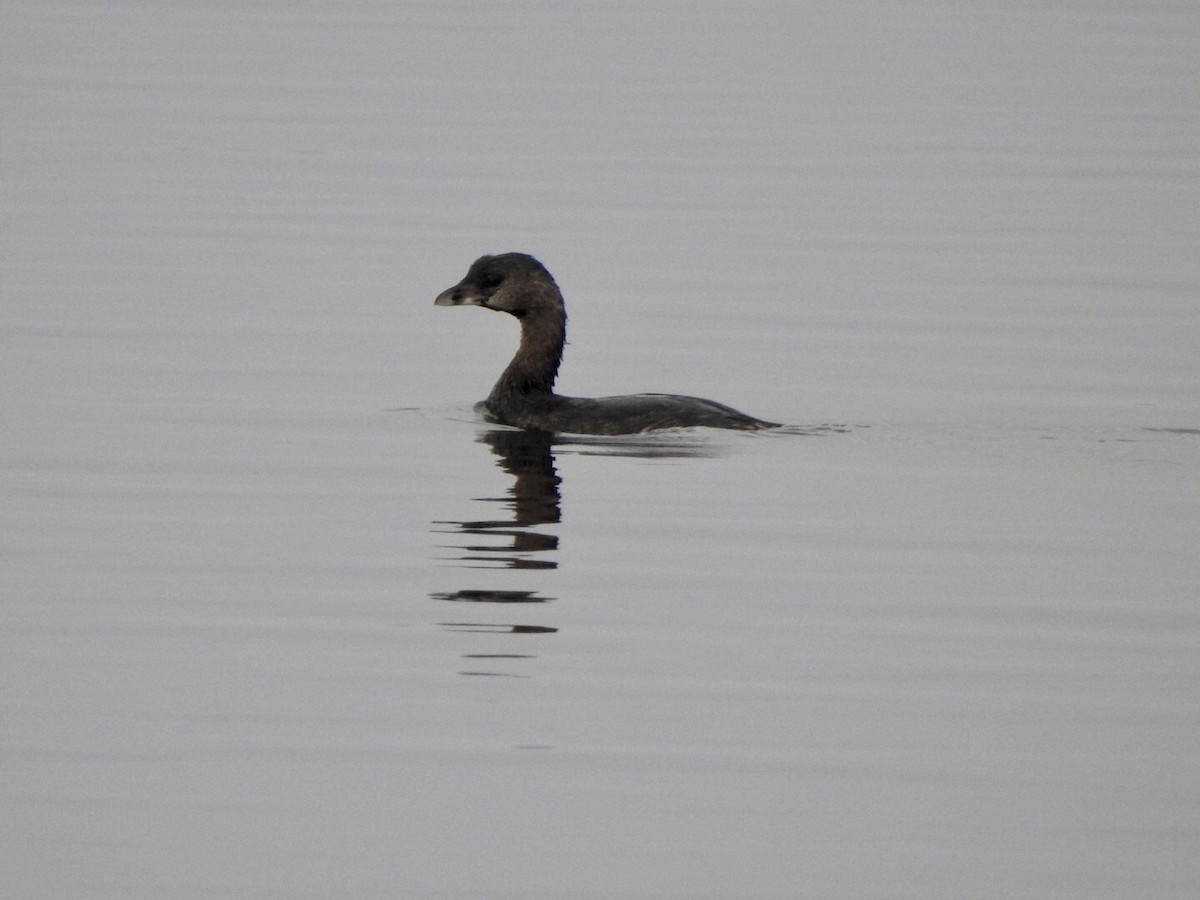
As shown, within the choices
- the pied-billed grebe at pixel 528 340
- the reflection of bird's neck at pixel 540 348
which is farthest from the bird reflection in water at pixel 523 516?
the reflection of bird's neck at pixel 540 348

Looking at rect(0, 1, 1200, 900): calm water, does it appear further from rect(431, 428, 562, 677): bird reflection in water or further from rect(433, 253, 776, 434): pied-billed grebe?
rect(433, 253, 776, 434): pied-billed grebe

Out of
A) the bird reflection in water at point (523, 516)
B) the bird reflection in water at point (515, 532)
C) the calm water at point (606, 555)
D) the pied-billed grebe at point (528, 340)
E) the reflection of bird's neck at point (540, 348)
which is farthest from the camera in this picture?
the reflection of bird's neck at point (540, 348)

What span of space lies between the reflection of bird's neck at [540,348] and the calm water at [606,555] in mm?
755

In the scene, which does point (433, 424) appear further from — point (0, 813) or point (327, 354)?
point (0, 813)

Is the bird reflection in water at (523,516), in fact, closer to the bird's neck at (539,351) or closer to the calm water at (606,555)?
the calm water at (606,555)

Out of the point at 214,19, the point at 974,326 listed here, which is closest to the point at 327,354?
the point at 974,326

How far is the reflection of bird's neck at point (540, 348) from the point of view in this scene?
690 inches

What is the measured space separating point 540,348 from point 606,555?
17.8 feet

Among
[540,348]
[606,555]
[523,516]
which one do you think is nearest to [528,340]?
[540,348]

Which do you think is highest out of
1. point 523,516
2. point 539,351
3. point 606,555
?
point 539,351

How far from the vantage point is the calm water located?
336 inches

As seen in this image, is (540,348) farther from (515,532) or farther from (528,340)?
(515,532)

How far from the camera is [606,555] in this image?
488 inches

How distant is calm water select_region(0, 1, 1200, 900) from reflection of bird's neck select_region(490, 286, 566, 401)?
0.76 metres
